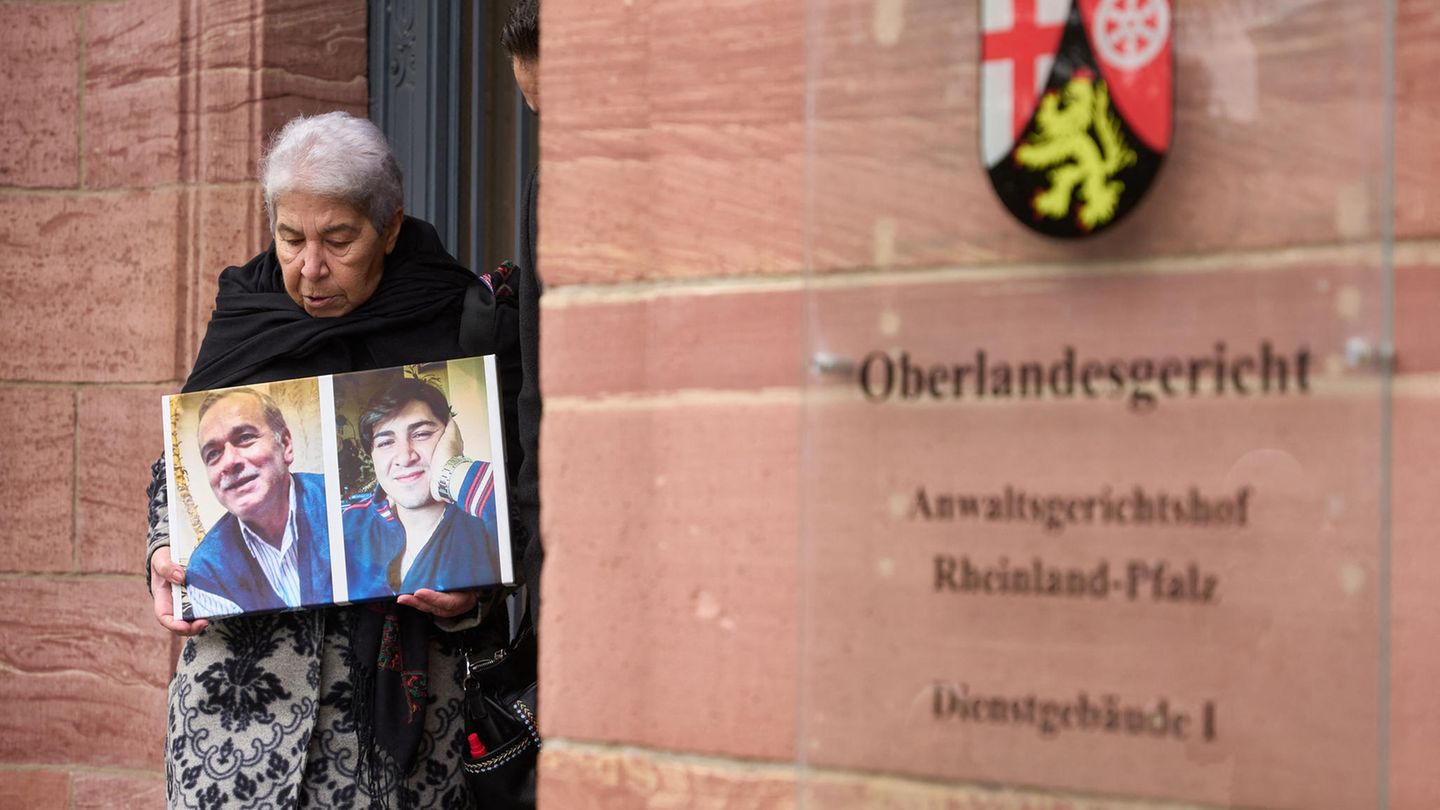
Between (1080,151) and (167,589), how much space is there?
1.99 m

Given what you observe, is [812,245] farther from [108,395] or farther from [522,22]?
[108,395]

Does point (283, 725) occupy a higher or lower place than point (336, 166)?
lower

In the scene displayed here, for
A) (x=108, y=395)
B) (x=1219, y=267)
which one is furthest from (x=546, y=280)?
(x=108, y=395)

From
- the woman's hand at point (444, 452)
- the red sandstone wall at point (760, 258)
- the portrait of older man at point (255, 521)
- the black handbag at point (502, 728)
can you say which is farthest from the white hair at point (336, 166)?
the red sandstone wall at point (760, 258)

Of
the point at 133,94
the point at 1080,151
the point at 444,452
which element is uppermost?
the point at 133,94

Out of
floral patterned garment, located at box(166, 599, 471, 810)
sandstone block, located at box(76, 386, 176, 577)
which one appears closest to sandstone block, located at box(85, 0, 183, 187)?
sandstone block, located at box(76, 386, 176, 577)

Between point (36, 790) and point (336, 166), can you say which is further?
point (36, 790)

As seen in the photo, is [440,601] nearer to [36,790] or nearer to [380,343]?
[380,343]

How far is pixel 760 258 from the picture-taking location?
1754 millimetres

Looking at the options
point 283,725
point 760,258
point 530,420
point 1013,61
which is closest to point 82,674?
point 283,725

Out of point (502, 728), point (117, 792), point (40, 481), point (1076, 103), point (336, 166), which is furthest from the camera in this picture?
point (40, 481)

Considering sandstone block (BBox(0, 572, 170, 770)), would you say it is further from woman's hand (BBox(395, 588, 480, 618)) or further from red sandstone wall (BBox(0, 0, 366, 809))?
woman's hand (BBox(395, 588, 480, 618))

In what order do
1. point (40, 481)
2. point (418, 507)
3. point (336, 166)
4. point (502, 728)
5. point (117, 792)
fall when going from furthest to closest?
1. point (40, 481)
2. point (117, 792)
3. point (336, 166)
4. point (502, 728)
5. point (418, 507)

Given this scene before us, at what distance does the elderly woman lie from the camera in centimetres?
269
